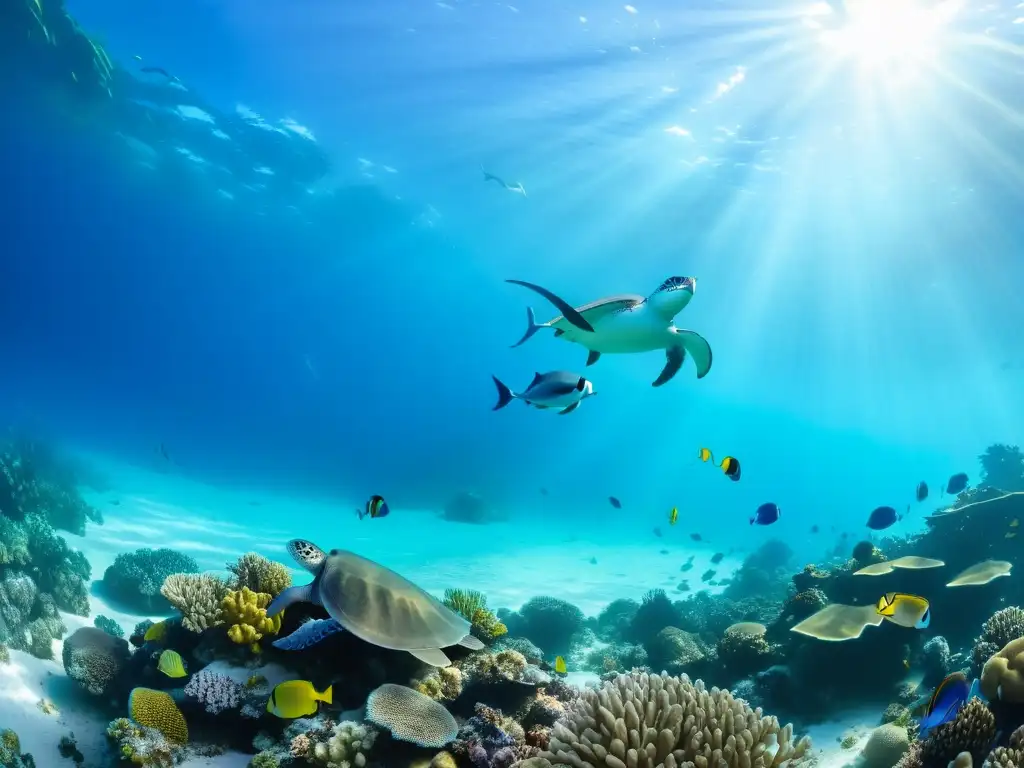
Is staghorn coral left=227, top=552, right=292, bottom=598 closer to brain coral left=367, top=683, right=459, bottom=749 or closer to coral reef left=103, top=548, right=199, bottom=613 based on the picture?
brain coral left=367, top=683, right=459, bottom=749

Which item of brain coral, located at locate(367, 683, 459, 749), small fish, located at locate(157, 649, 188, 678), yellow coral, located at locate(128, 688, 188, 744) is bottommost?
yellow coral, located at locate(128, 688, 188, 744)

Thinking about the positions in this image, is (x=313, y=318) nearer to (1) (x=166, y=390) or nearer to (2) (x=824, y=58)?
(1) (x=166, y=390)

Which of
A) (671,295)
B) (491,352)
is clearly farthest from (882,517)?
(491,352)

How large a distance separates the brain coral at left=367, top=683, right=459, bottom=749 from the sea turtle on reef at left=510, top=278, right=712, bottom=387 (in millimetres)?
3062

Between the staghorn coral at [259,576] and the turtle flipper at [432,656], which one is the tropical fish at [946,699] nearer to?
the turtle flipper at [432,656]

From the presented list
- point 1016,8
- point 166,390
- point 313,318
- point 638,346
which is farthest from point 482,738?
point 166,390

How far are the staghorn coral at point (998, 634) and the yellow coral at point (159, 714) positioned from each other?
8584mm

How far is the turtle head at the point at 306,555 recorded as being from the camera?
3902 mm

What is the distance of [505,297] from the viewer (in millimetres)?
62500

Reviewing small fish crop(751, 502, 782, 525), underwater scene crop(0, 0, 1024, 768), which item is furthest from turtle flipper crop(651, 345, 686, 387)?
small fish crop(751, 502, 782, 525)

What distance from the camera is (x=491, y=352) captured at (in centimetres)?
8562

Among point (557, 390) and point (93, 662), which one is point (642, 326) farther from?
point (93, 662)

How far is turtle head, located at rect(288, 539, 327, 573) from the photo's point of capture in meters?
3.90

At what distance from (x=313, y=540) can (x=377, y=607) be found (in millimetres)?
22808
